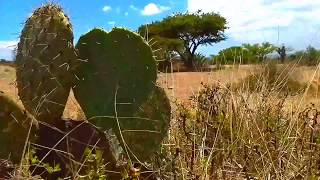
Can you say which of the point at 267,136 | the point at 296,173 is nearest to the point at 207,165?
→ the point at 296,173

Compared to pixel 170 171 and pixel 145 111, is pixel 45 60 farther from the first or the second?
pixel 170 171

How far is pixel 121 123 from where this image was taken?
370 centimetres

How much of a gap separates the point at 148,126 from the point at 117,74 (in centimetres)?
34

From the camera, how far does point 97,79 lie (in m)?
3.71

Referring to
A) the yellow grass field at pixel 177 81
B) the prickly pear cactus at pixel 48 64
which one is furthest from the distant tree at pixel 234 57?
the prickly pear cactus at pixel 48 64

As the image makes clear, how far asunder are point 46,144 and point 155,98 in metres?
0.64

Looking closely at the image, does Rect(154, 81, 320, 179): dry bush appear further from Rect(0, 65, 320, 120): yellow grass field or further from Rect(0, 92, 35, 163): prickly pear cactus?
Rect(0, 92, 35, 163): prickly pear cactus

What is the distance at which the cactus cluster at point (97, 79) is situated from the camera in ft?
11.8

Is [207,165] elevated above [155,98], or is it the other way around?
[155,98]

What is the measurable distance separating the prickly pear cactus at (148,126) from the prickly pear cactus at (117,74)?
0.14 feet

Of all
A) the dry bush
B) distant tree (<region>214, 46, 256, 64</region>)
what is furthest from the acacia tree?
the dry bush

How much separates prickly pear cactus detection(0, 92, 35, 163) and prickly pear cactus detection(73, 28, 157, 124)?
0.40 metres

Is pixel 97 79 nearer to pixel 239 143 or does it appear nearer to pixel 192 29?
pixel 239 143

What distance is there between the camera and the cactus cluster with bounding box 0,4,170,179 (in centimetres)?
360
